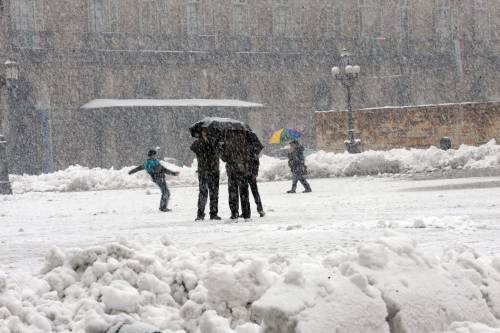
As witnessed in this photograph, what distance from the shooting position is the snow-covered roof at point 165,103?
3947 centimetres

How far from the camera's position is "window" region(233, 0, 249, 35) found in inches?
1748

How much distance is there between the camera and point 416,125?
112ft

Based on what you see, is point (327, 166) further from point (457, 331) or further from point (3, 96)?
point (457, 331)

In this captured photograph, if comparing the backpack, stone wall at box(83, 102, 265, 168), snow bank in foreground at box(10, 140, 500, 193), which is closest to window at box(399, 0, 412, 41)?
stone wall at box(83, 102, 265, 168)

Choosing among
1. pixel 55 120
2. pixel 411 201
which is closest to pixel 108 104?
pixel 55 120

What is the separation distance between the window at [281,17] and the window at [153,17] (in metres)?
6.02

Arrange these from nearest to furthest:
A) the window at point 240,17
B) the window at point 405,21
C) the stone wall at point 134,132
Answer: the stone wall at point 134,132, the window at point 240,17, the window at point 405,21

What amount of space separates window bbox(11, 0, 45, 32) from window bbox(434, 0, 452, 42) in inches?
863

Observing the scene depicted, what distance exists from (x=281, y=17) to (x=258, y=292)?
135 feet

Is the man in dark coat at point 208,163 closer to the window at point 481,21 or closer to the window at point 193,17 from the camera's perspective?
the window at point 193,17

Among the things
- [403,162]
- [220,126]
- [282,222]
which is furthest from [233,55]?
[282,222]

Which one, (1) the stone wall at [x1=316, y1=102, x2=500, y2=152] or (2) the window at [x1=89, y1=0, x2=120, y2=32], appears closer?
(1) the stone wall at [x1=316, y1=102, x2=500, y2=152]

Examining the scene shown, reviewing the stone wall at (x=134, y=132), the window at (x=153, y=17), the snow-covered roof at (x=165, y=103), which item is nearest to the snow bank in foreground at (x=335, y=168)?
the snow-covered roof at (x=165, y=103)

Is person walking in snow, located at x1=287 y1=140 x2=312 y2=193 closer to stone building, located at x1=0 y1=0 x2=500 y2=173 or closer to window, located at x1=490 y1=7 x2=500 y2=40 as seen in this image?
stone building, located at x1=0 y1=0 x2=500 y2=173
